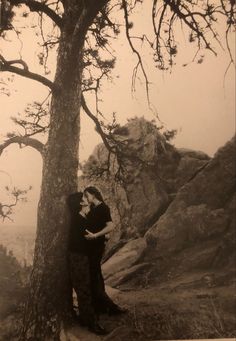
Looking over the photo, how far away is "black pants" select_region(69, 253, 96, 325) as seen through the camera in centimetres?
286

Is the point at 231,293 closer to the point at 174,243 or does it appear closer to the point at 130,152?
the point at 174,243

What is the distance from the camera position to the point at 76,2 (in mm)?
3301

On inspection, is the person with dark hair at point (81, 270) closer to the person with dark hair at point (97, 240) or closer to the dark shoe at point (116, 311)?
the person with dark hair at point (97, 240)

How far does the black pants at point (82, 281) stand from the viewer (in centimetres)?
286

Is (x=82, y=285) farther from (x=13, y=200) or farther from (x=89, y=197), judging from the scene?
(x=13, y=200)

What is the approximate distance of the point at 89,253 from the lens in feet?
9.70

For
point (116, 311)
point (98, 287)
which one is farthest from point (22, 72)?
point (116, 311)

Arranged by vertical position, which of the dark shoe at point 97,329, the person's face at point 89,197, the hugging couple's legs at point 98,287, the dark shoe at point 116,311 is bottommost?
the dark shoe at point 97,329

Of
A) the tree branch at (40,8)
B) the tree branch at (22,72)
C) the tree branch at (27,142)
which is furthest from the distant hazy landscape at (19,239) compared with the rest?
the tree branch at (40,8)

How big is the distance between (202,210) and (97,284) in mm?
1952

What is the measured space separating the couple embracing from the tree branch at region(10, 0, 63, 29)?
1.55 m

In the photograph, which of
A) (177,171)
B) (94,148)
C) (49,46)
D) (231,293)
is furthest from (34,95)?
(231,293)

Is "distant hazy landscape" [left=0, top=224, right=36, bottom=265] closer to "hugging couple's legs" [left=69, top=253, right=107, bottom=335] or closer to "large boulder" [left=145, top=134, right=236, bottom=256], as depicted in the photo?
"hugging couple's legs" [left=69, top=253, right=107, bottom=335]

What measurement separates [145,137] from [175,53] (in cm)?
117
